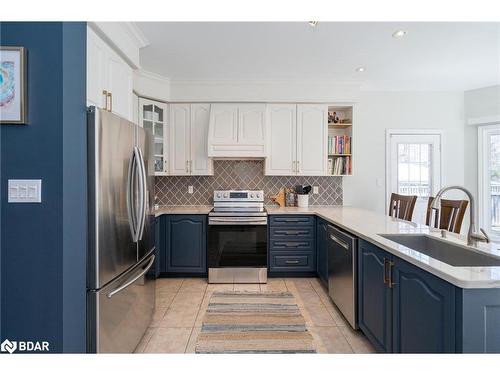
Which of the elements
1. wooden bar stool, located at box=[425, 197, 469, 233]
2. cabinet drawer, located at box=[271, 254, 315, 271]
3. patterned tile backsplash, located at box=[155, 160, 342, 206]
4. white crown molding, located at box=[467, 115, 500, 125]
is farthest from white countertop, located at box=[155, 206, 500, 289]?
white crown molding, located at box=[467, 115, 500, 125]

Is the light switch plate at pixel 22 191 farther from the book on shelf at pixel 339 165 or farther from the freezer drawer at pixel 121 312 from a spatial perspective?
the book on shelf at pixel 339 165

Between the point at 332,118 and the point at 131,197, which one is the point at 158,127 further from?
the point at 332,118

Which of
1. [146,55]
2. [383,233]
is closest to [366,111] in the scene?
[383,233]

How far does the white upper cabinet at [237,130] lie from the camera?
3789 millimetres

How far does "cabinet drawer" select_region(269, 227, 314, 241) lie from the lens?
3.56 meters

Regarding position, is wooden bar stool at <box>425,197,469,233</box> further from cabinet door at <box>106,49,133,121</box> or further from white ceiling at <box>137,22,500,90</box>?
cabinet door at <box>106,49,133,121</box>

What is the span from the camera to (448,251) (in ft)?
6.07

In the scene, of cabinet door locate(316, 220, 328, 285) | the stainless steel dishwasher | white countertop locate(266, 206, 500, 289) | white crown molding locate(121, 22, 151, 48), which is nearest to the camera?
white countertop locate(266, 206, 500, 289)

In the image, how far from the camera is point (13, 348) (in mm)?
1519

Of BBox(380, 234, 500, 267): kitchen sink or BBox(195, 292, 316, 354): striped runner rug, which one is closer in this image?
BBox(380, 234, 500, 267): kitchen sink

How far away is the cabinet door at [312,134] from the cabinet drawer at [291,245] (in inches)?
38.2

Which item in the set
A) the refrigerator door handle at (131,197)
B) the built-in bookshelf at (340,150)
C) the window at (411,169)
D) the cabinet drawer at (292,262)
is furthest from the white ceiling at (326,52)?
the cabinet drawer at (292,262)

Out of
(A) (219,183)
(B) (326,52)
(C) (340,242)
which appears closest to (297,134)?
(B) (326,52)

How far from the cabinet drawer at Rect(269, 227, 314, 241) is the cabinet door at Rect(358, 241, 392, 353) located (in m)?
1.40
